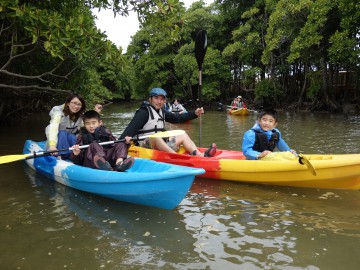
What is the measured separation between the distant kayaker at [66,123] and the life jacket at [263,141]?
8.05ft

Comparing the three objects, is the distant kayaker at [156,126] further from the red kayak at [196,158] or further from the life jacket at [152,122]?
the red kayak at [196,158]

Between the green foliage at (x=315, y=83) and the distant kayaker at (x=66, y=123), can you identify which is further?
the green foliage at (x=315, y=83)

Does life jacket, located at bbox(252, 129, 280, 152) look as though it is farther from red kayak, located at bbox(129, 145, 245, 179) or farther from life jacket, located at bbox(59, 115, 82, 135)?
life jacket, located at bbox(59, 115, 82, 135)

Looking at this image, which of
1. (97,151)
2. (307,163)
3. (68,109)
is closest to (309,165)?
(307,163)

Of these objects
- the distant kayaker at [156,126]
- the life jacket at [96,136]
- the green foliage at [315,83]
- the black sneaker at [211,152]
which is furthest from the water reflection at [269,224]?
the green foliage at [315,83]

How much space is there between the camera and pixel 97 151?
421cm

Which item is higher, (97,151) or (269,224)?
(97,151)

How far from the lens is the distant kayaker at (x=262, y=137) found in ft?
15.1

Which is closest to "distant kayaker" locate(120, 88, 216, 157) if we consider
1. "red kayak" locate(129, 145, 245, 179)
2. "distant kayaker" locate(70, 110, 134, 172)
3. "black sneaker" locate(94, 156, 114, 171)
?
"red kayak" locate(129, 145, 245, 179)

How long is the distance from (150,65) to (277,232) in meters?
24.2

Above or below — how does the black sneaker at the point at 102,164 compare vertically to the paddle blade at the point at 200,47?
below

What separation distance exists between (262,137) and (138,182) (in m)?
1.99

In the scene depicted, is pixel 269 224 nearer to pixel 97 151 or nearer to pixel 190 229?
pixel 190 229

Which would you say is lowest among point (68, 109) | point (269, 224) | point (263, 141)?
point (269, 224)
